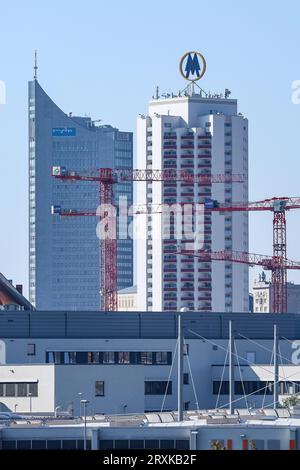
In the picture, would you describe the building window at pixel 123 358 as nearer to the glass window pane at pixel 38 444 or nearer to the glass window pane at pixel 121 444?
the glass window pane at pixel 38 444

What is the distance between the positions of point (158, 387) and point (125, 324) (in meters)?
10.3

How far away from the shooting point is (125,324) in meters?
153

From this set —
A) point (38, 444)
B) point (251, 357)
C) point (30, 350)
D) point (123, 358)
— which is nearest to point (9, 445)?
point (38, 444)

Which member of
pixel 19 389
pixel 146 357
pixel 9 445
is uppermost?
pixel 9 445

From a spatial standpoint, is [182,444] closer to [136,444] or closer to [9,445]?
[136,444]

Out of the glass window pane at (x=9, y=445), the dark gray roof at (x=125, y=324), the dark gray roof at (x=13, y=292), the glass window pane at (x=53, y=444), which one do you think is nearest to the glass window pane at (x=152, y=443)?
the glass window pane at (x=53, y=444)

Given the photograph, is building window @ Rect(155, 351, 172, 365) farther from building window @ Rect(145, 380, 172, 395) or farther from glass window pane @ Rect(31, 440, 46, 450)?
glass window pane @ Rect(31, 440, 46, 450)

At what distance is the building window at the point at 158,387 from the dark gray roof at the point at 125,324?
263 inches

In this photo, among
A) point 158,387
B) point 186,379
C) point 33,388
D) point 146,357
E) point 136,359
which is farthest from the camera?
point 146,357

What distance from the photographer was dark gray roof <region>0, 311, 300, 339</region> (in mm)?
148125

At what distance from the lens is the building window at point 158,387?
142 meters
